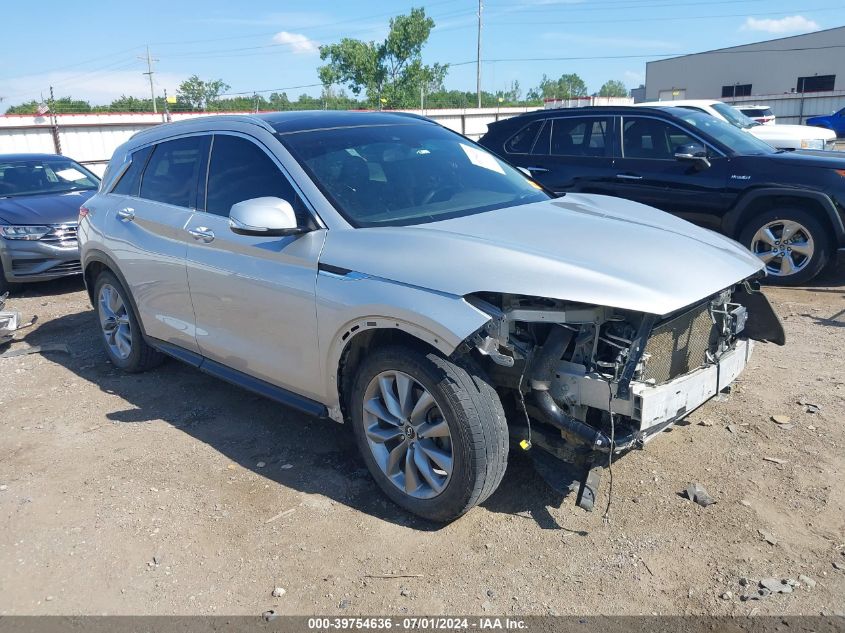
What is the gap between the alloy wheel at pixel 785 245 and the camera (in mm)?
7078

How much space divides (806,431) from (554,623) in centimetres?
232

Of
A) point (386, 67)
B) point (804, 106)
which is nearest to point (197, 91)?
point (386, 67)

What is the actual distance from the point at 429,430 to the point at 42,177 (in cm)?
873

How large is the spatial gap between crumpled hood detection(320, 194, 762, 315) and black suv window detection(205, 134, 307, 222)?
525 millimetres

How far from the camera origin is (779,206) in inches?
283

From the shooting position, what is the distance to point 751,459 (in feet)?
12.8

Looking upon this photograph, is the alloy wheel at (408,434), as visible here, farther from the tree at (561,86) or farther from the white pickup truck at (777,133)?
the tree at (561,86)

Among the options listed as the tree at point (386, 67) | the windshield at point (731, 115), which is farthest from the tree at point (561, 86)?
the windshield at point (731, 115)

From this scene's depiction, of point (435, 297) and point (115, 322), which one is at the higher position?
point (435, 297)

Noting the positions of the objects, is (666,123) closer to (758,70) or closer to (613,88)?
(758,70)

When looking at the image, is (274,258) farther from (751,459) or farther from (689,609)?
(751,459)

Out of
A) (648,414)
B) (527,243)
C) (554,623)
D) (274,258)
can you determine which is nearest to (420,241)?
(527,243)

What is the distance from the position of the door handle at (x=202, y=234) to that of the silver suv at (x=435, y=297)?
1cm

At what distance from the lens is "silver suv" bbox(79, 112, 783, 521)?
305 cm
